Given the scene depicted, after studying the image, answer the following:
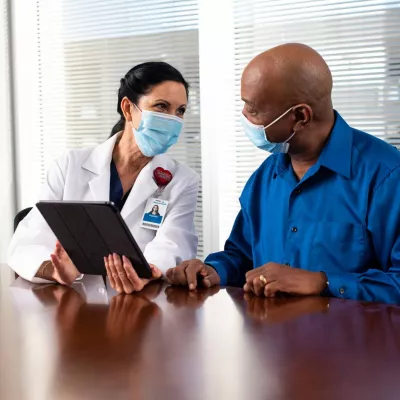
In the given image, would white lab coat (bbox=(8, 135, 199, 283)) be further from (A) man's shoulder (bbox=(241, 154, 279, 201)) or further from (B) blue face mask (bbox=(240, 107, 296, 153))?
(B) blue face mask (bbox=(240, 107, 296, 153))

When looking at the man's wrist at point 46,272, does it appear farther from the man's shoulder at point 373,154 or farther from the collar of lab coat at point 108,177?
the man's shoulder at point 373,154

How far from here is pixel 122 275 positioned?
2154 millimetres

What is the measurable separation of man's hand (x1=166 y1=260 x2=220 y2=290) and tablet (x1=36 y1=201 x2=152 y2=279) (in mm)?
Result: 88

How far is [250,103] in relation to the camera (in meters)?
2.30

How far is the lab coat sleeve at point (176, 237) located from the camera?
99.7 inches

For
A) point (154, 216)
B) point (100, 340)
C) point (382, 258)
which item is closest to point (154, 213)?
point (154, 216)

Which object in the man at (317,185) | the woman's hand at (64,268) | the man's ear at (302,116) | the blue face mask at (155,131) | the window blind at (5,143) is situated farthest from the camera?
the window blind at (5,143)

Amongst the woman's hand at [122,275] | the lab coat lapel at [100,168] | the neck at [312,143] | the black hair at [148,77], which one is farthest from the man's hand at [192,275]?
the black hair at [148,77]

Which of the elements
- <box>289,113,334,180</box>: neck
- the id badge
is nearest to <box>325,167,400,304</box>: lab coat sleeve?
<box>289,113,334,180</box>: neck

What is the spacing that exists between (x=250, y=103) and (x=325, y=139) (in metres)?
0.27

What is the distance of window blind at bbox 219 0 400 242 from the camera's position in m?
3.96

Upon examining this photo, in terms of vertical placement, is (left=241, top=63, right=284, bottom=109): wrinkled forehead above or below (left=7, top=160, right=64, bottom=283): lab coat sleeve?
above

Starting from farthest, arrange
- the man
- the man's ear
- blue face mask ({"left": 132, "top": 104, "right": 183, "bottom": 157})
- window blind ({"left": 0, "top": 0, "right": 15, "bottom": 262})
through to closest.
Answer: window blind ({"left": 0, "top": 0, "right": 15, "bottom": 262}) → blue face mask ({"left": 132, "top": 104, "right": 183, "bottom": 157}) → the man's ear → the man

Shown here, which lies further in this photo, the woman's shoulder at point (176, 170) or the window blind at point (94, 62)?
the window blind at point (94, 62)
